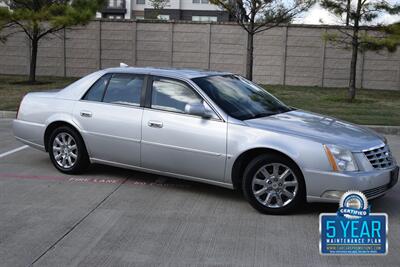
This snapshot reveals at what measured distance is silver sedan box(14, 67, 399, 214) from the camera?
5332 mm

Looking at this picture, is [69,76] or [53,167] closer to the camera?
[53,167]

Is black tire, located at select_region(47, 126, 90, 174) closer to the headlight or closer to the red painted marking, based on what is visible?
the red painted marking

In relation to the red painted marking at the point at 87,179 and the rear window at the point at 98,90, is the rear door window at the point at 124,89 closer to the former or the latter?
the rear window at the point at 98,90

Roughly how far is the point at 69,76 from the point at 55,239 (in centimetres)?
2099

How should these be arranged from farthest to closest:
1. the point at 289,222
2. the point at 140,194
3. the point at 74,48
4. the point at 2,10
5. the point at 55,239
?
the point at 74,48 → the point at 2,10 → the point at 140,194 → the point at 289,222 → the point at 55,239

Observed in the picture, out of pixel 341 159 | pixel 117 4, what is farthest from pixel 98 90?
pixel 117 4

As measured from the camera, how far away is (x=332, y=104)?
16359 millimetres

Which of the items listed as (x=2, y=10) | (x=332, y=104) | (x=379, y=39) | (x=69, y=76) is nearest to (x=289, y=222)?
(x=332, y=104)

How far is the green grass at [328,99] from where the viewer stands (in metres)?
13.6

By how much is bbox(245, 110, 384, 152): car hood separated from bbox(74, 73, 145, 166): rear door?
1.47 metres

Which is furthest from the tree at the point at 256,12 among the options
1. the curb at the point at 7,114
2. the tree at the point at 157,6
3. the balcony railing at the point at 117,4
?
the balcony railing at the point at 117,4

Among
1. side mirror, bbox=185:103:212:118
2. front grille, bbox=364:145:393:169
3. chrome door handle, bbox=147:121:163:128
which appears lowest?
front grille, bbox=364:145:393:169

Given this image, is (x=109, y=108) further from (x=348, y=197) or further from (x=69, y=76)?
(x=69, y=76)

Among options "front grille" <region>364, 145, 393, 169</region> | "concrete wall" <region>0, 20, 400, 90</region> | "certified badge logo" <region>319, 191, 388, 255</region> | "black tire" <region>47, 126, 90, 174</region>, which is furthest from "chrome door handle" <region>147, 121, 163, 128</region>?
"concrete wall" <region>0, 20, 400, 90</region>
